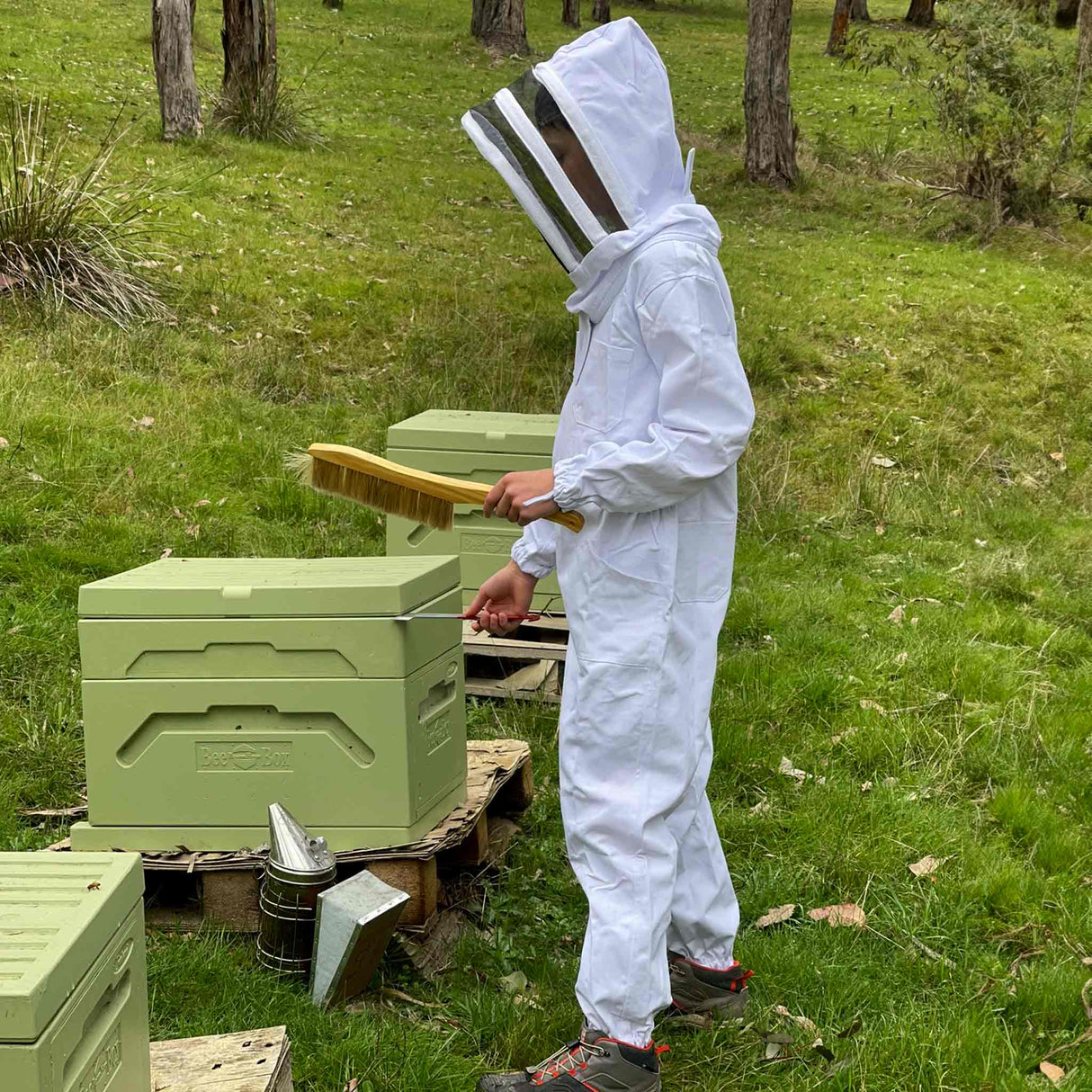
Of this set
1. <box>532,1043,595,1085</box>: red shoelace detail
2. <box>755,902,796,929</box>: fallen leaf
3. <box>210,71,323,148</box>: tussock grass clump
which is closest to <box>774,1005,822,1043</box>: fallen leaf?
<box>755,902,796,929</box>: fallen leaf

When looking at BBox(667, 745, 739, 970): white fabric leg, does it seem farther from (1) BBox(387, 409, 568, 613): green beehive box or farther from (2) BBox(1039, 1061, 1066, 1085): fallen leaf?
(1) BBox(387, 409, 568, 613): green beehive box

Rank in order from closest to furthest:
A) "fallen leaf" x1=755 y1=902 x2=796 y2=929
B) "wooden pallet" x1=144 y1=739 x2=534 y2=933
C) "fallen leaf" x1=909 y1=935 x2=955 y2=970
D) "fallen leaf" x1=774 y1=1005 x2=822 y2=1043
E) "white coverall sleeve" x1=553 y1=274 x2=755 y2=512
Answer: "white coverall sleeve" x1=553 y1=274 x2=755 y2=512 → "fallen leaf" x1=774 y1=1005 x2=822 y2=1043 → "wooden pallet" x1=144 y1=739 x2=534 y2=933 → "fallen leaf" x1=909 y1=935 x2=955 y2=970 → "fallen leaf" x1=755 y1=902 x2=796 y2=929

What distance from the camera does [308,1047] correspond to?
9.43ft

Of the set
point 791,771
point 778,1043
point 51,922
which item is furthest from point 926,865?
point 51,922

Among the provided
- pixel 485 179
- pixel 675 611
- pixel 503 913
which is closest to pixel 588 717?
pixel 675 611

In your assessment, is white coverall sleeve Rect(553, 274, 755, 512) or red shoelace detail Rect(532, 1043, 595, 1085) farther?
red shoelace detail Rect(532, 1043, 595, 1085)

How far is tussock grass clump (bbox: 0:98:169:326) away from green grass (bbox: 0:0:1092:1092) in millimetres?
283

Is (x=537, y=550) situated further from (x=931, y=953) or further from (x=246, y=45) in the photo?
(x=246, y=45)

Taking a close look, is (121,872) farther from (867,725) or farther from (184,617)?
(867,725)

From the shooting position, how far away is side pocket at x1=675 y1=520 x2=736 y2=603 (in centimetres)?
274

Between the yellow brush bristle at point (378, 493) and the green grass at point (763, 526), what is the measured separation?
46.8 inches

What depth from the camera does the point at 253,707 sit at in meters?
3.24

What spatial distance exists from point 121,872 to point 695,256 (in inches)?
64.7

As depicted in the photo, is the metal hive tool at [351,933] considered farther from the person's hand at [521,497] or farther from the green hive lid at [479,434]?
the green hive lid at [479,434]
